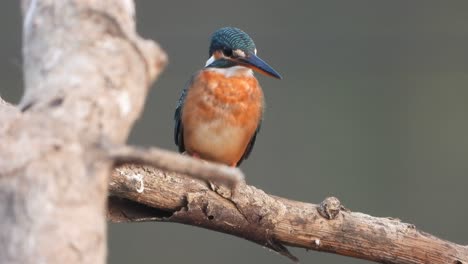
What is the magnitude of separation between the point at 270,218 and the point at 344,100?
127 centimetres

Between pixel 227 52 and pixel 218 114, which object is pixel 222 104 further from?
pixel 227 52

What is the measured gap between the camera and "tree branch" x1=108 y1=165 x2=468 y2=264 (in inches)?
62.0

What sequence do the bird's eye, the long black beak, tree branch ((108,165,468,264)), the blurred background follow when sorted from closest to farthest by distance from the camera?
tree branch ((108,165,468,264))
the long black beak
the bird's eye
the blurred background

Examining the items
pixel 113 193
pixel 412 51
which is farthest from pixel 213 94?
pixel 412 51

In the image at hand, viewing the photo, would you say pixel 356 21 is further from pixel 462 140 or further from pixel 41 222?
pixel 41 222

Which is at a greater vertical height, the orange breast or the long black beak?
the long black beak

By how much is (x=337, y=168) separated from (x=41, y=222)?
7.13 feet

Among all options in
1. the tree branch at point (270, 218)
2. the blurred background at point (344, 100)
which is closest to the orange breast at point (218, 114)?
the tree branch at point (270, 218)

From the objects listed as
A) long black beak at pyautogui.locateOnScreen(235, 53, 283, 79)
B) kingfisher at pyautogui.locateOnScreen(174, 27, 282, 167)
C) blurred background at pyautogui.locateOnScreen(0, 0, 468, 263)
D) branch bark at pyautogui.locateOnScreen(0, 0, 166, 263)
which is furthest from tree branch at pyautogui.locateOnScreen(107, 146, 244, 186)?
blurred background at pyautogui.locateOnScreen(0, 0, 468, 263)

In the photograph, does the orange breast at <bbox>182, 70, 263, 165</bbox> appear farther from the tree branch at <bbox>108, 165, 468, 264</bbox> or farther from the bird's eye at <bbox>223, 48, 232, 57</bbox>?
the tree branch at <bbox>108, 165, 468, 264</bbox>

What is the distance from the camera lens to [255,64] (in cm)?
200

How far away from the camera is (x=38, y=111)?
0.81 m

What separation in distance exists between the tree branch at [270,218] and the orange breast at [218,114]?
0.47 metres

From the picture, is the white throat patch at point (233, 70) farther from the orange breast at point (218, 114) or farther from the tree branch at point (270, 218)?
the tree branch at point (270, 218)
